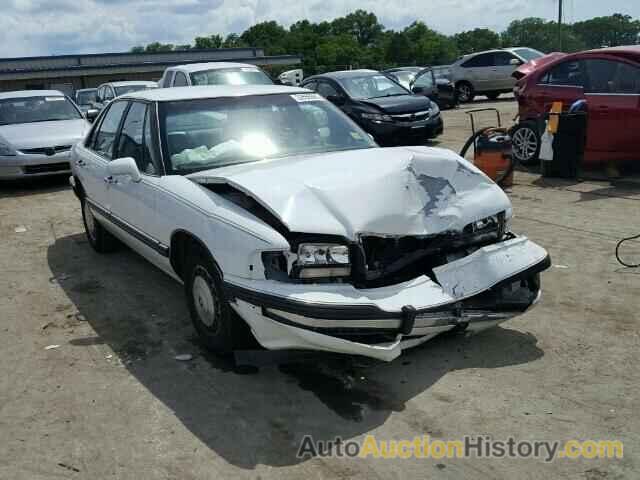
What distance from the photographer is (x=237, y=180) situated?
398 centimetres

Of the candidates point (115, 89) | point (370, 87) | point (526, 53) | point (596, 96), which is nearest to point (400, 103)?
point (370, 87)

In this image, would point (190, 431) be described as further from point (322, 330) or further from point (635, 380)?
point (635, 380)

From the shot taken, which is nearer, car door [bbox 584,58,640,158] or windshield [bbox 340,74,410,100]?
car door [bbox 584,58,640,158]

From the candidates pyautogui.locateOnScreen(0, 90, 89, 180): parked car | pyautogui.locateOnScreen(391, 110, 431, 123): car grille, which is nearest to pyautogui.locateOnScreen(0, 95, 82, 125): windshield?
pyautogui.locateOnScreen(0, 90, 89, 180): parked car

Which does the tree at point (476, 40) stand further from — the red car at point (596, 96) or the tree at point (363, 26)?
the red car at point (596, 96)

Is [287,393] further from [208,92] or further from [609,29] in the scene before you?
[609,29]

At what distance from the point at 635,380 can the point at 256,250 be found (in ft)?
7.53

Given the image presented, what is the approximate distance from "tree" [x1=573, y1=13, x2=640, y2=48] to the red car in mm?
92149

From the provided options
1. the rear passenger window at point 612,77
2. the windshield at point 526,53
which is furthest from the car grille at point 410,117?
the windshield at point 526,53

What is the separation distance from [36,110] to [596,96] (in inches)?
375

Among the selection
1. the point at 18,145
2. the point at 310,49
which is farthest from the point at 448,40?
the point at 18,145

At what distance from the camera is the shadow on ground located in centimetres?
335

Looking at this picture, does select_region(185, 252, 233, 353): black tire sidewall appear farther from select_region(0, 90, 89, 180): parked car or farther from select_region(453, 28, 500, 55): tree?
select_region(453, 28, 500, 55): tree

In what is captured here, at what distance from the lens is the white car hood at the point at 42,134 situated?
10.5 meters
